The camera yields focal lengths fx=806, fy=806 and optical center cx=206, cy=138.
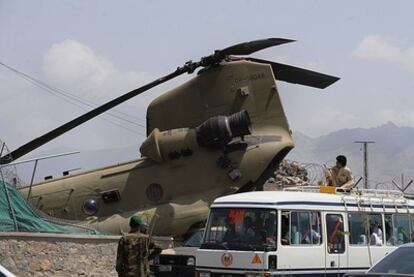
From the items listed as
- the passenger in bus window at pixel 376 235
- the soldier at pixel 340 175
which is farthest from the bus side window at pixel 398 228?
the soldier at pixel 340 175

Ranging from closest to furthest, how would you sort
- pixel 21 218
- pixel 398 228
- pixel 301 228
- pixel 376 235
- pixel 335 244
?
pixel 301 228, pixel 335 244, pixel 376 235, pixel 398 228, pixel 21 218

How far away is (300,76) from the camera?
76.7 feet

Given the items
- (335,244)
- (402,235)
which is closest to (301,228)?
(335,244)

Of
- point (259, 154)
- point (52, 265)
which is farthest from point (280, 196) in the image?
point (259, 154)

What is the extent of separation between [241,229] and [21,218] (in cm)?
683

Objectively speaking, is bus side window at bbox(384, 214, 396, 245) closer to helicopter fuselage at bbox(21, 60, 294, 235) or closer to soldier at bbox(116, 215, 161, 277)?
soldier at bbox(116, 215, 161, 277)

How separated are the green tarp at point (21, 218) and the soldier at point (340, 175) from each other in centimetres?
644

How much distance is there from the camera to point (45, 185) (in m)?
24.7

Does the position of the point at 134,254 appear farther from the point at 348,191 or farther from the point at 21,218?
the point at 21,218

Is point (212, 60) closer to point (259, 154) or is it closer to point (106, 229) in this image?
point (259, 154)

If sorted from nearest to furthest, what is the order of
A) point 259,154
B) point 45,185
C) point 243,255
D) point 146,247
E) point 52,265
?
1. point 146,247
2. point 243,255
3. point 52,265
4. point 259,154
5. point 45,185

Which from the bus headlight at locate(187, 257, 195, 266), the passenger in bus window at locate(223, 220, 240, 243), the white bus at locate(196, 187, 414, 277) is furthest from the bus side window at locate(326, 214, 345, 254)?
the bus headlight at locate(187, 257, 195, 266)

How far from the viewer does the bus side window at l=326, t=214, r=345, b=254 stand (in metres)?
14.8

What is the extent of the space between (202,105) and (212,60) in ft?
4.47
